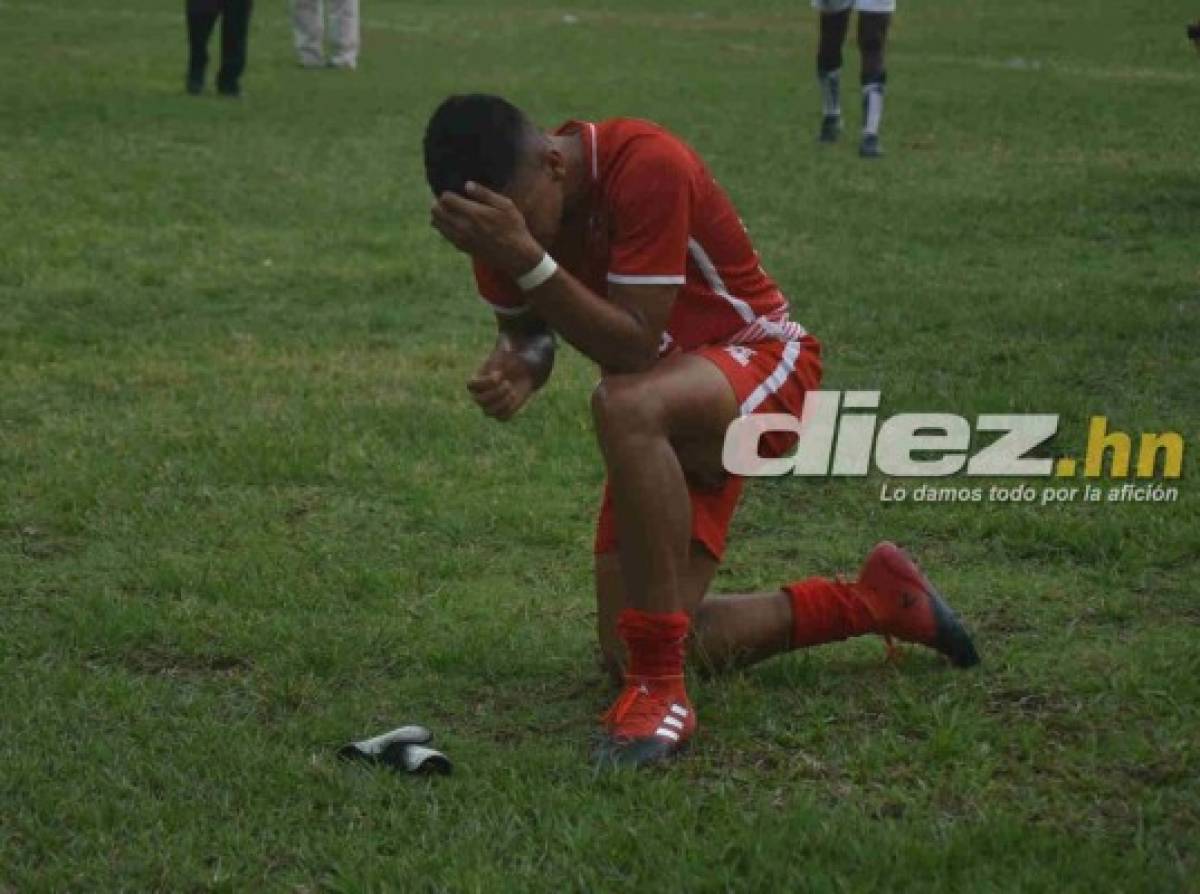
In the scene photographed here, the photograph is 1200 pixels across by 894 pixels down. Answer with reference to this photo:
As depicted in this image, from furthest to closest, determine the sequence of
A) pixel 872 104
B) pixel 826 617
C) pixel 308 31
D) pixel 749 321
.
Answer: pixel 308 31, pixel 872 104, pixel 826 617, pixel 749 321

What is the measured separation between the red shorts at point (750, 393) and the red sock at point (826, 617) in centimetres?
27

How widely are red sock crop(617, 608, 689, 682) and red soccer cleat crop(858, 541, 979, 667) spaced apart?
63cm

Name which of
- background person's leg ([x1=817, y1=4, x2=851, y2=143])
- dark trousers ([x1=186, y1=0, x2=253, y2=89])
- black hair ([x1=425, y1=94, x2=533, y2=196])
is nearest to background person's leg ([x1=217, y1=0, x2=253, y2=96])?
dark trousers ([x1=186, y1=0, x2=253, y2=89])

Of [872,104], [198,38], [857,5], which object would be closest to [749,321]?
[872,104]

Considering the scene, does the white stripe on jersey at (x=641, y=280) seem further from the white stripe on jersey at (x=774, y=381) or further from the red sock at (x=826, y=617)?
the red sock at (x=826, y=617)

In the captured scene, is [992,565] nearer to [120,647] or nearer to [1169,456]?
[1169,456]

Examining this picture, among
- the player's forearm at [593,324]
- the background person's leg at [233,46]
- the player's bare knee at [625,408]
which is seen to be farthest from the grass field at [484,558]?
the background person's leg at [233,46]

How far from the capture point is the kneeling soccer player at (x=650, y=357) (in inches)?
176

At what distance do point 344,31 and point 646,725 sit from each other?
1863 centimetres

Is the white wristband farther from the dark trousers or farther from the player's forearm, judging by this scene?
the dark trousers

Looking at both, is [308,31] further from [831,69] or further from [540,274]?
[540,274]

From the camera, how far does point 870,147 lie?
1557 centimetres

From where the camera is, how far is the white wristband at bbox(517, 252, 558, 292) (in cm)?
444

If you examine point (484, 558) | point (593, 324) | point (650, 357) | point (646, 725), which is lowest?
point (484, 558)
